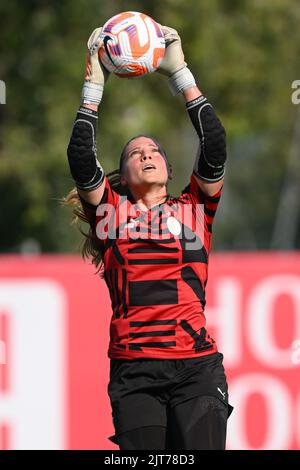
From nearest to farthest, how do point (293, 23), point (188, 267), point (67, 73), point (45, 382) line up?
point (188, 267) < point (45, 382) < point (67, 73) < point (293, 23)

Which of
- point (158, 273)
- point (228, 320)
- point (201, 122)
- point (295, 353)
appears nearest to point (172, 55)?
point (201, 122)

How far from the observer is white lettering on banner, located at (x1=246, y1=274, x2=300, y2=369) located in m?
8.95

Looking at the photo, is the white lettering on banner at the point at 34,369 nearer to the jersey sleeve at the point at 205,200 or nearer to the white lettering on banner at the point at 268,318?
the white lettering on banner at the point at 268,318

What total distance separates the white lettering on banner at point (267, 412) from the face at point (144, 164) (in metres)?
4.02

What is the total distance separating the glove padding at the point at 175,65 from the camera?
5277 mm

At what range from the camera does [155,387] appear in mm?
4965

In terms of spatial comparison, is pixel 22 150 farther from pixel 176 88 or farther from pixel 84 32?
pixel 176 88

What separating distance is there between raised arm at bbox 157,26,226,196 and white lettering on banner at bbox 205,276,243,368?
377 cm

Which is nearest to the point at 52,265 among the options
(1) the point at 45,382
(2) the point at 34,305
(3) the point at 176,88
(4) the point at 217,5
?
(2) the point at 34,305

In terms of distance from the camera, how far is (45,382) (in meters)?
8.70

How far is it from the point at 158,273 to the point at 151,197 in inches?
17.4

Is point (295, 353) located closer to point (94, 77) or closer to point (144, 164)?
point (144, 164)

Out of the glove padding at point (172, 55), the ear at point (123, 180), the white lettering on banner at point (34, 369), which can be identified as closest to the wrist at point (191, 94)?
the glove padding at point (172, 55)

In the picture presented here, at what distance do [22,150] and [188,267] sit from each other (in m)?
14.5
